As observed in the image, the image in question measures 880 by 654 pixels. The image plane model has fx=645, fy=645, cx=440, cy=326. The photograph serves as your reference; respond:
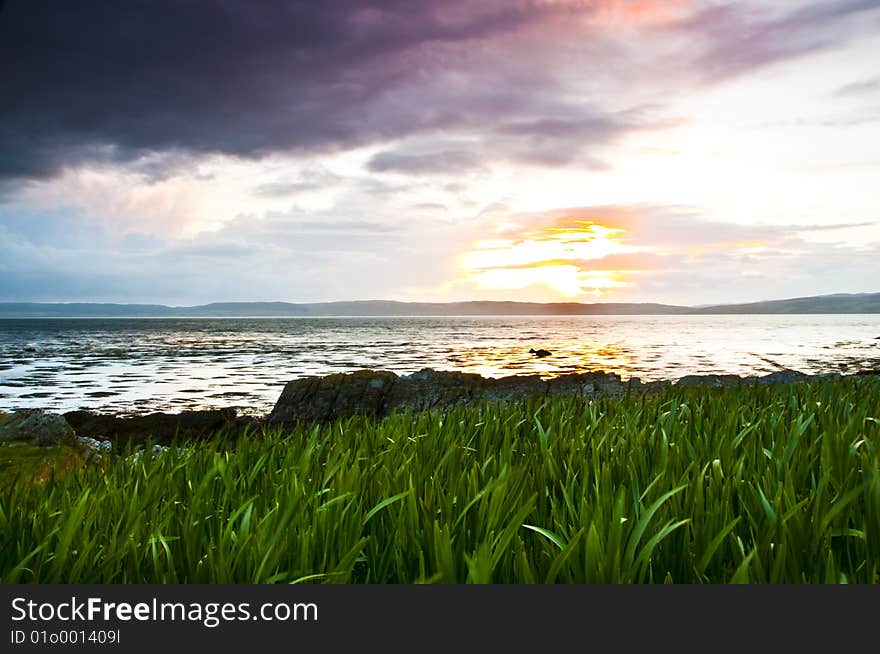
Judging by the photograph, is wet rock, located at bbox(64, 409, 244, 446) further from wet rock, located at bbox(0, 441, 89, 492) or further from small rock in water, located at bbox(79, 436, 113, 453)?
wet rock, located at bbox(0, 441, 89, 492)

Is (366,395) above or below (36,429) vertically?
below

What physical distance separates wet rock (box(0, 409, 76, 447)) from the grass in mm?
4152

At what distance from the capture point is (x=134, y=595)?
1807 mm

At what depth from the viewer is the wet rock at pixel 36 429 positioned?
25.0 ft

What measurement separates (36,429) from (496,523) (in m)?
7.26

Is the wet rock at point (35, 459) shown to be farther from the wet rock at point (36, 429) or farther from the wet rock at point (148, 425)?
the wet rock at point (148, 425)

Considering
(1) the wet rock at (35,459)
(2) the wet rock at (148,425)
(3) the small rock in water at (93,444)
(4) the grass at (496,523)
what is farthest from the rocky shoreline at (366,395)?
(4) the grass at (496,523)

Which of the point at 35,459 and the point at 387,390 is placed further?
the point at 387,390

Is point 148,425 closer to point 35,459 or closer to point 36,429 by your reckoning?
point 36,429

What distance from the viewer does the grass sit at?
7.43ft

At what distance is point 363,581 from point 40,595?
1.12m

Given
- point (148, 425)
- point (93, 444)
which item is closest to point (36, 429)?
point (93, 444)

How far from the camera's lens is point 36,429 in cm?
773

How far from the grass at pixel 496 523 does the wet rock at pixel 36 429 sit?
13.6 ft
